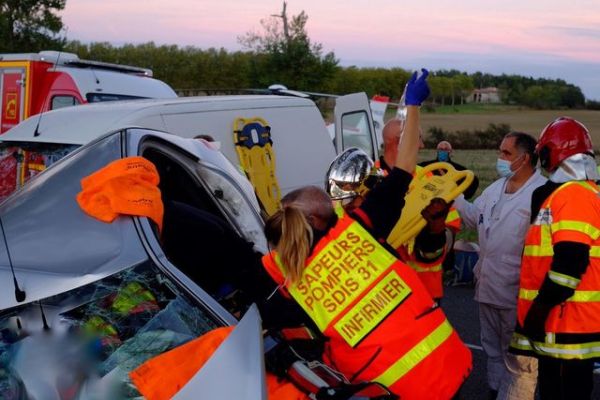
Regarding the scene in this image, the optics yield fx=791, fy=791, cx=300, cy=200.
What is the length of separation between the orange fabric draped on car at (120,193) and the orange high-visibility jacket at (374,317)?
1.74 ft

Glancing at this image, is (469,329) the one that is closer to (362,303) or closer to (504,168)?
(504,168)

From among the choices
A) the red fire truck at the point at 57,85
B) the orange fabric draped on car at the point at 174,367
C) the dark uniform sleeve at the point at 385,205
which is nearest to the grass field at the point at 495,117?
the red fire truck at the point at 57,85

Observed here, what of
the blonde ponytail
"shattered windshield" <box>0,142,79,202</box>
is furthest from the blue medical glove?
"shattered windshield" <box>0,142,79,202</box>

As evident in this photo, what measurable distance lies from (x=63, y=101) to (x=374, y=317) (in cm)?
793

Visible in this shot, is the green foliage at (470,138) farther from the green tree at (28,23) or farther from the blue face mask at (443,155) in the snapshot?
the blue face mask at (443,155)

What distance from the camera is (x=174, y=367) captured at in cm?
242

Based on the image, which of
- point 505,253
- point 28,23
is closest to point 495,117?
point 28,23

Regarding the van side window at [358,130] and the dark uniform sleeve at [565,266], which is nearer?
the dark uniform sleeve at [565,266]

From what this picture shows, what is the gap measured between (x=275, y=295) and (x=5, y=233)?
1.07 m

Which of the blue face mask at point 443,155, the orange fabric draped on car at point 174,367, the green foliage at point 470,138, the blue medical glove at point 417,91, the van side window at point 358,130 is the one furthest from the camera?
the green foliage at point 470,138

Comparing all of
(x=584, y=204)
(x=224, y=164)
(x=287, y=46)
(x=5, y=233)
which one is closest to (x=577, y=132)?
(x=584, y=204)

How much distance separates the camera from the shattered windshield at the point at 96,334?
2.49 m

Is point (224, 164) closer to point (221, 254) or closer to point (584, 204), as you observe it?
point (221, 254)

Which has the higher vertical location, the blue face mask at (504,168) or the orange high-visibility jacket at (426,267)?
the blue face mask at (504,168)
